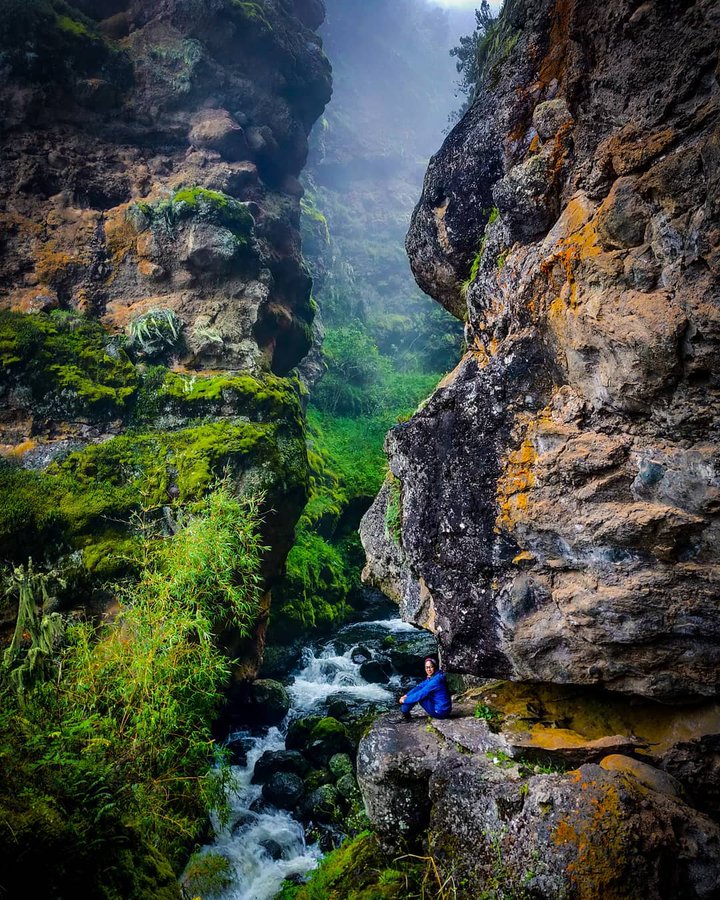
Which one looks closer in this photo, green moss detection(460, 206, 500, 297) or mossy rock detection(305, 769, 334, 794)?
green moss detection(460, 206, 500, 297)

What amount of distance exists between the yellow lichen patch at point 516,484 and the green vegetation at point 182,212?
11.6 meters

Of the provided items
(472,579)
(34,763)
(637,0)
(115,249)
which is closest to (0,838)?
(34,763)

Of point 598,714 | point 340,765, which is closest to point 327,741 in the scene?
point 340,765

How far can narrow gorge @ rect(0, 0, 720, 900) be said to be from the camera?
501cm

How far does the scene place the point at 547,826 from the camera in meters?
4.90

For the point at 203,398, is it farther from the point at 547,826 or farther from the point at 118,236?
the point at 547,826

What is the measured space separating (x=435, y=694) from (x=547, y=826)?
2403 mm

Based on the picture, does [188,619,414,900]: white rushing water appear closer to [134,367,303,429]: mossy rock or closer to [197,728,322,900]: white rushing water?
[197,728,322,900]: white rushing water

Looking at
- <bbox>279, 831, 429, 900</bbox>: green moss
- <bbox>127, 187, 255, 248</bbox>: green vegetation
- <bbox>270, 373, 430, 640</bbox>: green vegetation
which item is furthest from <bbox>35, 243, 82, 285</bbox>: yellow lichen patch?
<bbox>279, 831, 429, 900</bbox>: green moss

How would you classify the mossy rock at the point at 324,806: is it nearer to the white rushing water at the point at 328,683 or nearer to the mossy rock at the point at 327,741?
the mossy rock at the point at 327,741

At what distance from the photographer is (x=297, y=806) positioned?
9328 mm

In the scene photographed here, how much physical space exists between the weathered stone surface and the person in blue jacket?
28.9 inches

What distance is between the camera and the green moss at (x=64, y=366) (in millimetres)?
10906

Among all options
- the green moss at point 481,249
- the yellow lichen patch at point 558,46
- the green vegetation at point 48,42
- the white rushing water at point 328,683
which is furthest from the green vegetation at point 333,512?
the green vegetation at point 48,42
